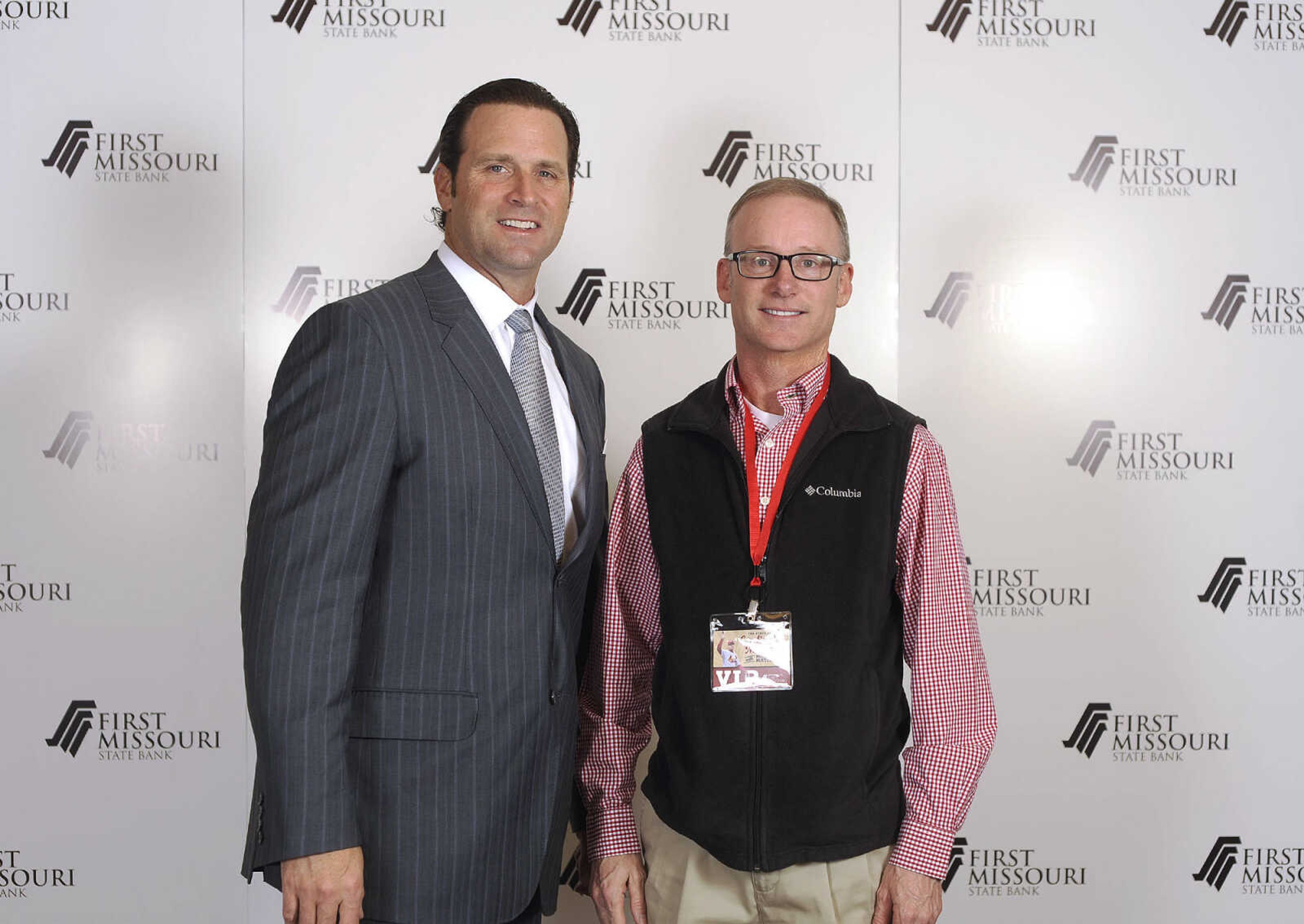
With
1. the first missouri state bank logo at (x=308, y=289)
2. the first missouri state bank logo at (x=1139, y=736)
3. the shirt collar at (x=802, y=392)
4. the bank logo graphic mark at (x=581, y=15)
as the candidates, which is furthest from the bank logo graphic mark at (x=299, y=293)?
the first missouri state bank logo at (x=1139, y=736)

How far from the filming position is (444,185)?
1898 millimetres

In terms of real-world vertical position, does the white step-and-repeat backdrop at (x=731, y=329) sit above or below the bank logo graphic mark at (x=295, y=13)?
below

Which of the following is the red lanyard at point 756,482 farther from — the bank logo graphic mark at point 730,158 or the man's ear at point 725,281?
the bank logo graphic mark at point 730,158

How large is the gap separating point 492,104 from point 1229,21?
90.1 inches

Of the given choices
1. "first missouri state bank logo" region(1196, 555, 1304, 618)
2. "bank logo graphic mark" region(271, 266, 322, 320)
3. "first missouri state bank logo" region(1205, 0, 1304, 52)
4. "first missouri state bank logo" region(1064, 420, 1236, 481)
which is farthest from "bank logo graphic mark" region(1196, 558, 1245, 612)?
"bank logo graphic mark" region(271, 266, 322, 320)

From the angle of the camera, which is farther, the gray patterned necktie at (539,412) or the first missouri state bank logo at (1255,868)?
the first missouri state bank logo at (1255,868)

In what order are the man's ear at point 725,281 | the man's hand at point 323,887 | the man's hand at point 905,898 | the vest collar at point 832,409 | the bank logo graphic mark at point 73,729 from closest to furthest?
the man's hand at point 323,887, the man's hand at point 905,898, the vest collar at point 832,409, the man's ear at point 725,281, the bank logo graphic mark at point 73,729

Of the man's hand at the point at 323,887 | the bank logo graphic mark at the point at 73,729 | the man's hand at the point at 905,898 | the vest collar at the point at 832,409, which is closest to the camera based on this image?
the man's hand at the point at 323,887

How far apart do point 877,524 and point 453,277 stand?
847 mm

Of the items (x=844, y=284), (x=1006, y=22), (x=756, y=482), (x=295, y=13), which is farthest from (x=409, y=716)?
(x=1006, y=22)

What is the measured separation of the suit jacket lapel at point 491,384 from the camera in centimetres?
163

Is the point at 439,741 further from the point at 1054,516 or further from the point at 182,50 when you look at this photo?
the point at 182,50

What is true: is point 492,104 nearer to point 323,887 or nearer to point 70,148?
point 323,887

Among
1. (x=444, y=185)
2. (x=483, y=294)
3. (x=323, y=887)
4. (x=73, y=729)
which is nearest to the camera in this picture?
(x=323, y=887)
